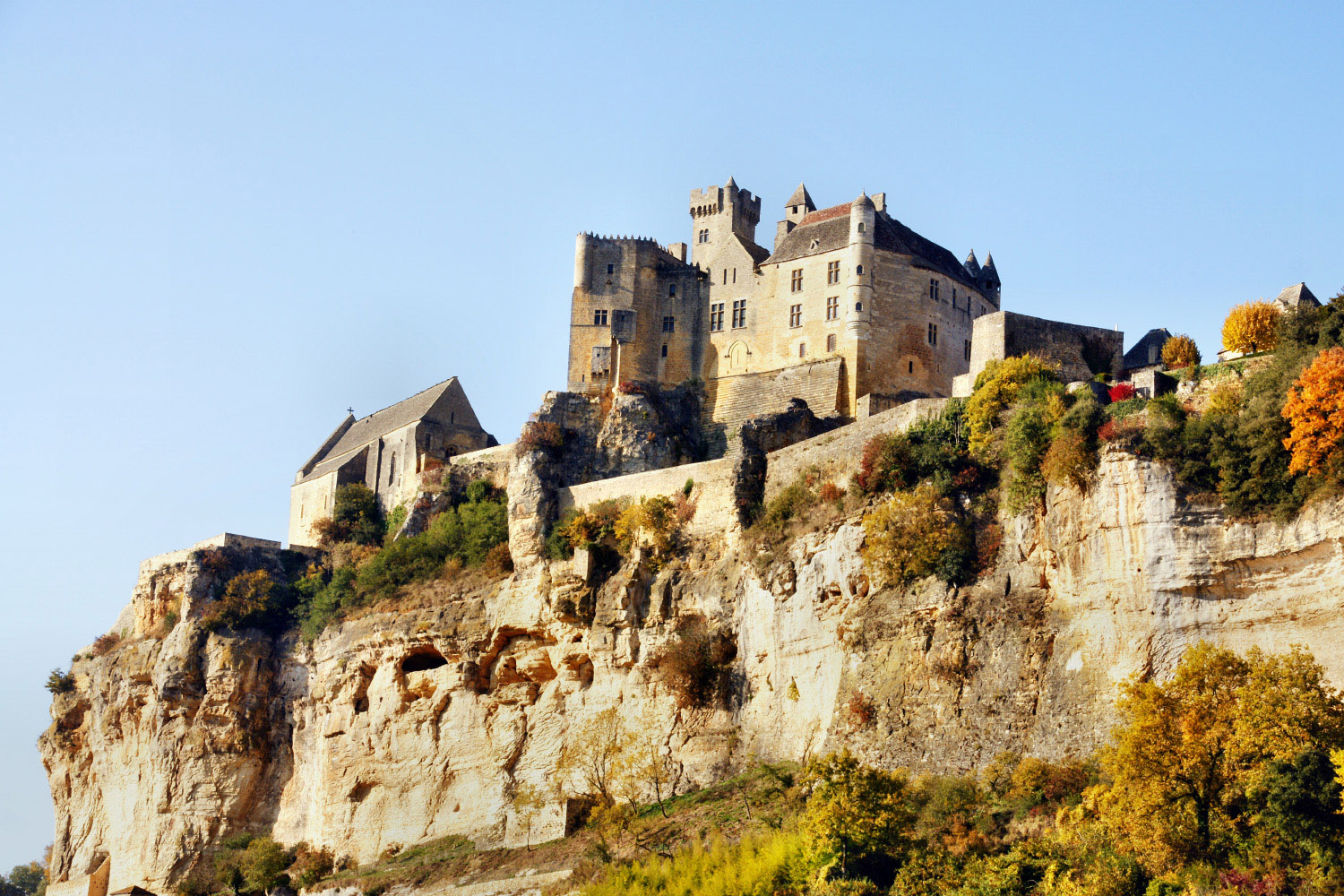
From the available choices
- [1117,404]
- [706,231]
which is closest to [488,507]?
[706,231]

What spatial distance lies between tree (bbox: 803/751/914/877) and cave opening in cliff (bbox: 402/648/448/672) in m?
18.1

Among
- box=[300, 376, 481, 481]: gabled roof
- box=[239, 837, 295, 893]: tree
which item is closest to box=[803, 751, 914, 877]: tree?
box=[239, 837, 295, 893]: tree

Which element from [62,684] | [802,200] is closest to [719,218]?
[802,200]

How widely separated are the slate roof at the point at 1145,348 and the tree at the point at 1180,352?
100cm

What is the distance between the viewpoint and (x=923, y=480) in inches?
1470

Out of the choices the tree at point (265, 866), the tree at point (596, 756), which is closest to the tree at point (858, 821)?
the tree at point (596, 756)

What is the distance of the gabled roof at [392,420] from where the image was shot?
58000mm

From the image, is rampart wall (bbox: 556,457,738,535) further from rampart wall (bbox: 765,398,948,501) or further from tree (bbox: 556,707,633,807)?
tree (bbox: 556,707,633,807)

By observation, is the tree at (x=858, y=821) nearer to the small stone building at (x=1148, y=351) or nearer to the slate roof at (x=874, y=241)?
the small stone building at (x=1148, y=351)

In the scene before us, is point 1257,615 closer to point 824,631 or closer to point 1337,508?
point 1337,508

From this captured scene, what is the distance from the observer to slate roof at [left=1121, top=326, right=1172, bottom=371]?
4272cm

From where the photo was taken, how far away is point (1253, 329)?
125 feet

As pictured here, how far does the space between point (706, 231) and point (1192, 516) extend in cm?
2929

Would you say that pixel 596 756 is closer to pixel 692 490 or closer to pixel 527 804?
pixel 527 804
